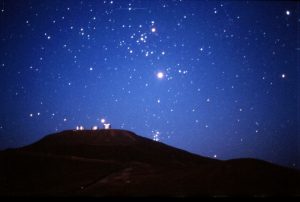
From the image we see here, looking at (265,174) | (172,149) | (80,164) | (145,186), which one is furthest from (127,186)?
(172,149)

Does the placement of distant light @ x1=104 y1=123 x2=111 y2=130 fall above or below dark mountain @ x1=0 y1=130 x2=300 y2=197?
above

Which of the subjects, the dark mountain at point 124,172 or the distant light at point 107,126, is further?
the distant light at point 107,126

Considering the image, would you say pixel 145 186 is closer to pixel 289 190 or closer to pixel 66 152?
pixel 289 190

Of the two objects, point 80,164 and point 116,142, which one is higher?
point 116,142

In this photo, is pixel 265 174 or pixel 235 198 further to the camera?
pixel 265 174

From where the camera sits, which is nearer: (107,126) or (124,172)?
(124,172)

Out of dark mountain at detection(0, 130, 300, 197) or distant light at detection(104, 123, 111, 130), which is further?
distant light at detection(104, 123, 111, 130)

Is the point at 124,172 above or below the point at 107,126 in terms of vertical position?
below

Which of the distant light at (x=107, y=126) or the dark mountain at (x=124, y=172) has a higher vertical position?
the distant light at (x=107, y=126)
